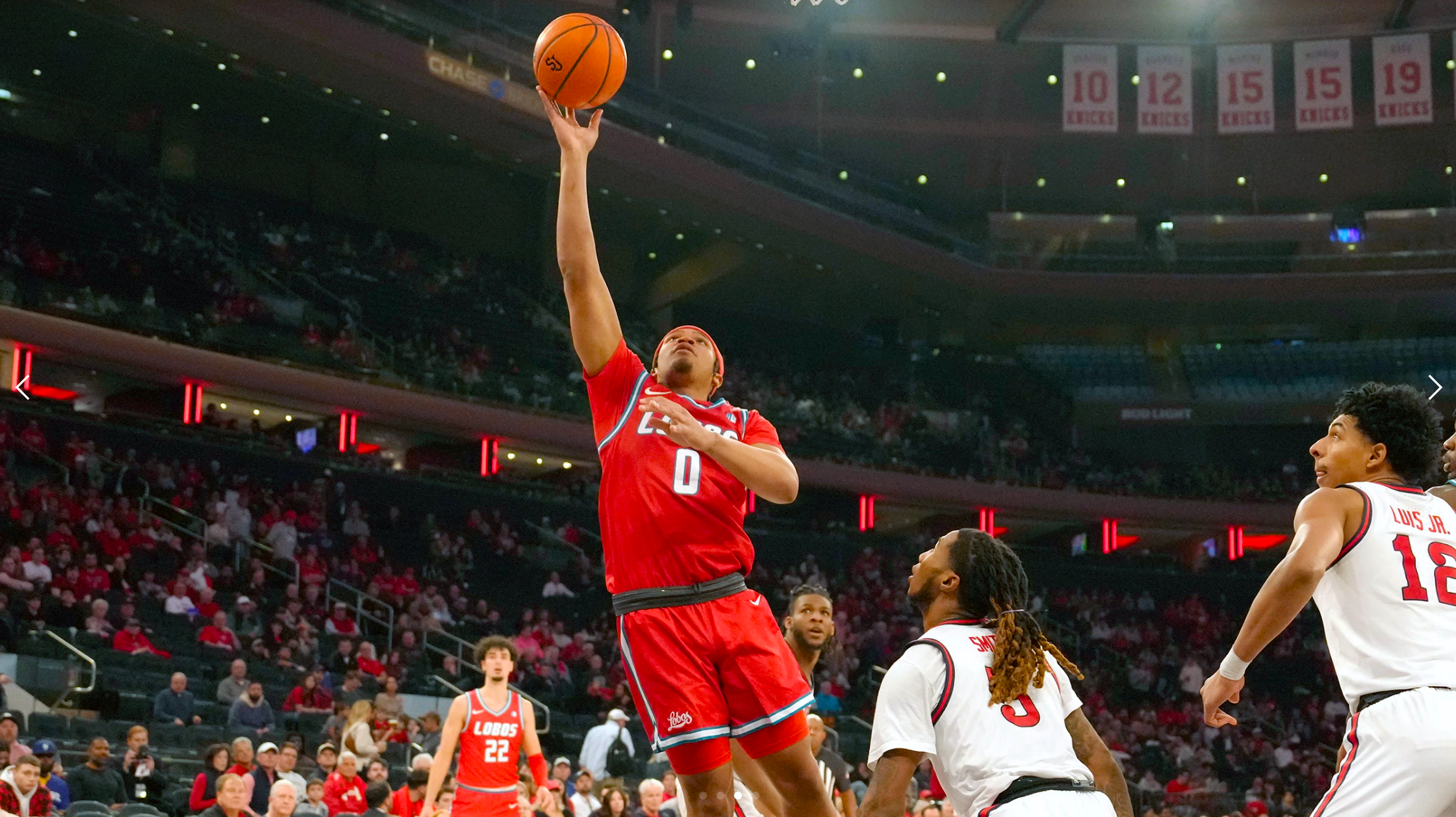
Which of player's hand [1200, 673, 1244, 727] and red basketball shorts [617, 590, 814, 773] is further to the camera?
red basketball shorts [617, 590, 814, 773]

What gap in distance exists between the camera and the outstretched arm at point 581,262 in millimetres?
5012

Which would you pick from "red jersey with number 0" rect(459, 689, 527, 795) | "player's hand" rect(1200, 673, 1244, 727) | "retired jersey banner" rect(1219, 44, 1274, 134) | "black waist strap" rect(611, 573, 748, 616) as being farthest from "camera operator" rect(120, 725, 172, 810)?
"retired jersey banner" rect(1219, 44, 1274, 134)

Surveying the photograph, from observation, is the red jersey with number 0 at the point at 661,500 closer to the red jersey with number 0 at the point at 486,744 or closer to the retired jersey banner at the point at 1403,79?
the red jersey with number 0 at the point at 486,744

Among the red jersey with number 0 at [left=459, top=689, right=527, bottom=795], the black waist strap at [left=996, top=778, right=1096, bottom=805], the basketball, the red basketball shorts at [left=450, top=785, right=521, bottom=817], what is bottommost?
the red basketball shorts at [left=450, top=785, right=521, bottom=817]

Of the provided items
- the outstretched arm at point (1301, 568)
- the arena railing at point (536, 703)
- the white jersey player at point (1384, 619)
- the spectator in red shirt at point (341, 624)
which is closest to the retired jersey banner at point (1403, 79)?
the arena railing at point (536, 703)

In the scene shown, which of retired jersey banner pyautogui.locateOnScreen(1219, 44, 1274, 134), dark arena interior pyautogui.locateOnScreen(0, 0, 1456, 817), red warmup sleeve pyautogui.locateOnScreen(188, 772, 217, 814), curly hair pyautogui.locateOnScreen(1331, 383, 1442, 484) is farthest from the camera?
retired jersey banner pyautogui.locateOnScreen(1219, 44, 1274, 134)

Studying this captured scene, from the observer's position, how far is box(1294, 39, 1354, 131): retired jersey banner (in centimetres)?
3145

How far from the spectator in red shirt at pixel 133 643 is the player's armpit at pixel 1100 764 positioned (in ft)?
47.7

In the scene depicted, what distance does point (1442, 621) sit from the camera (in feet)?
13.9

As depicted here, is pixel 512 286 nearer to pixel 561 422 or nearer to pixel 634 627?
pixel 561 422

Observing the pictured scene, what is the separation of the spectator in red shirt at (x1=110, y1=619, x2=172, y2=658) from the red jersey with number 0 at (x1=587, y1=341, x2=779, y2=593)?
1320cm

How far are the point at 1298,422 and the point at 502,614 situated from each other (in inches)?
874

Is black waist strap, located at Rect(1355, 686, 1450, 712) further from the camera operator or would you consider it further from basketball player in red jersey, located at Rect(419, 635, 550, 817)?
the camera operator

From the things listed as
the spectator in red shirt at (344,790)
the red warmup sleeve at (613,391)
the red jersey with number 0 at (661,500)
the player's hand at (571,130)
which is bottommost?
the spectator in red shirt at (344,790)
